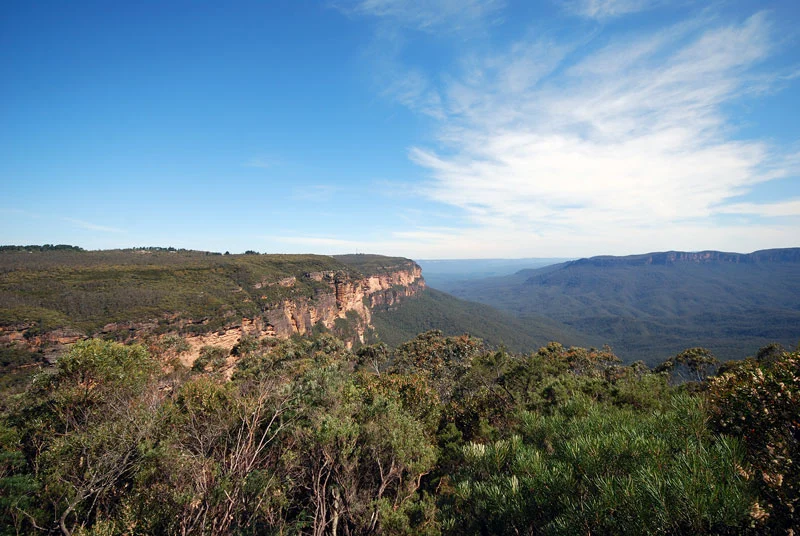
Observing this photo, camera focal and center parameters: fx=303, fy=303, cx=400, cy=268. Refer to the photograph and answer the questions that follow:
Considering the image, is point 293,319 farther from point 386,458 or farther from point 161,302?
point 386,458

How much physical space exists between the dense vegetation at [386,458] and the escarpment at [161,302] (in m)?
28.9

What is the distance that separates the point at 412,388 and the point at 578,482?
1373cm

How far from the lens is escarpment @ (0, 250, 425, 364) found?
4100 cm

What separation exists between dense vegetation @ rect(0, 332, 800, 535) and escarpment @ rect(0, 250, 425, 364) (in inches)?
1138

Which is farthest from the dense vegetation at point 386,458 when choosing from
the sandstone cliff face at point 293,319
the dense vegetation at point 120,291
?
the dense vegetation at point 120,291

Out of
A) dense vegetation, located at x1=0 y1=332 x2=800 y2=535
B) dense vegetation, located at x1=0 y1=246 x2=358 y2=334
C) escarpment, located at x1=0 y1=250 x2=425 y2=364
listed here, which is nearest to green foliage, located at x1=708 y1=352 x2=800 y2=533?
dense vegetation, located at x1=0 y1=332 x2=800 y2=535

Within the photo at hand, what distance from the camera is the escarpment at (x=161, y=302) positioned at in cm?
4100

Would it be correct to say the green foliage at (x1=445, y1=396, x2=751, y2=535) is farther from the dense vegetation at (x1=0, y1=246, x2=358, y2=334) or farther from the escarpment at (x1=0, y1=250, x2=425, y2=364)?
the dense vegetation at (x1=0, y1=246, x2=358, y2=334)

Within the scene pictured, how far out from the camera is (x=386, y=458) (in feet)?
44.0

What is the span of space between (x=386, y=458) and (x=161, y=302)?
5762 cm

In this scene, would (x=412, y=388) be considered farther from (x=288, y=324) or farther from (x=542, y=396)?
(x=288, y=324)

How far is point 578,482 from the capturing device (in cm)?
639

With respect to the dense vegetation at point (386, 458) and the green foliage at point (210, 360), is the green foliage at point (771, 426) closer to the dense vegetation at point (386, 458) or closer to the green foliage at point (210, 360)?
the dense vegetation at point (386, 458)

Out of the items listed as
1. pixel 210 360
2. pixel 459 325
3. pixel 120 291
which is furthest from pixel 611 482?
pixel 459 325
